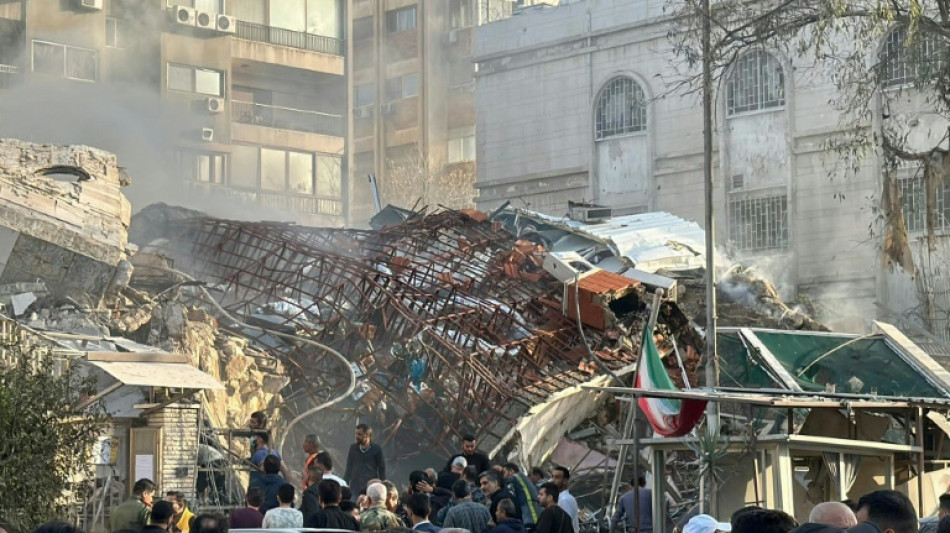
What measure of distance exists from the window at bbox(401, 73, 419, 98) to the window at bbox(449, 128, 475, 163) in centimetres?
220

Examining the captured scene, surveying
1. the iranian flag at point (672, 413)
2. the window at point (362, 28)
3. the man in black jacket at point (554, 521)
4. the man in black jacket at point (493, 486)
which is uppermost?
the window at point (362, 28)

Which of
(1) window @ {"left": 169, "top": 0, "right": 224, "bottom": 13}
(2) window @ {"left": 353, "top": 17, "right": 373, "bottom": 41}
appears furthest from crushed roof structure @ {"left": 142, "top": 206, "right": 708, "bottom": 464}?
(2) window @ {"left": 353, "top": 17, "right": 373, "bottom": 41}

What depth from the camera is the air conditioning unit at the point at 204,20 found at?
5262 cm

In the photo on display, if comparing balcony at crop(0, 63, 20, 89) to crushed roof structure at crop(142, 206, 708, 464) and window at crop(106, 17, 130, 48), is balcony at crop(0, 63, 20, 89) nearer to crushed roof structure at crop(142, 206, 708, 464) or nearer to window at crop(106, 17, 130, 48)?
window at crop(106, 17, 130, 48)

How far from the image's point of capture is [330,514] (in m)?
12.1

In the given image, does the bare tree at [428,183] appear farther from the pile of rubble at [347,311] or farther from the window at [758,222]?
the pile of rubble at [347,311]

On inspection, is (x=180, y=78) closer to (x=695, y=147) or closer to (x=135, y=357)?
(x=695, y=147)

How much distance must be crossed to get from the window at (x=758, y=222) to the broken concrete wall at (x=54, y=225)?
21.4m

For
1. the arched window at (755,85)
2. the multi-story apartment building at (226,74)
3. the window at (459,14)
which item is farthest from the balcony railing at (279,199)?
the arched window at (755,85)

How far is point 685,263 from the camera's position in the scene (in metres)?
31.0

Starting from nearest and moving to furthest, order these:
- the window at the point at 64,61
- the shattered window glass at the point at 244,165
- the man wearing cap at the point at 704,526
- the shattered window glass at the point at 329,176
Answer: the man wearing cap at the point at 704,526 < the window at the point at 64,61 < the shattered window glass at the point at 244,165 < the shattered window glass at the point at 329,176

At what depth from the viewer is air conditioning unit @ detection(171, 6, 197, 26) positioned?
170ft

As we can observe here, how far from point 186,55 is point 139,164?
626cm

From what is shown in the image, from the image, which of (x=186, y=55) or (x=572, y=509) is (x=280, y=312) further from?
(x=186, y=55)
